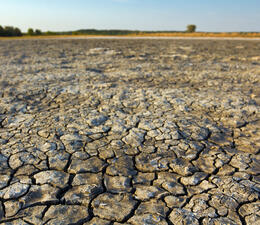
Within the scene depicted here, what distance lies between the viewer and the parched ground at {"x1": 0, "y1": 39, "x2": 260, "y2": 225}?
1544 mm

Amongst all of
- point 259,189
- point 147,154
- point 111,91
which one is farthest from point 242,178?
point 111,91

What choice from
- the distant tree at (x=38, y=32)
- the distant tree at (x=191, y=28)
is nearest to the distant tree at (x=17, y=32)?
the distant tree at (x=38, y=32)

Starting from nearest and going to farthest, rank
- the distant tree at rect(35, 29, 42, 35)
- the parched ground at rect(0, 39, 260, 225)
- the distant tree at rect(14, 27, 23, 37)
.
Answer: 1. the parched ground at rect(0, 39, 260, 225)
2. the distant tree at rect(14, 27, 23, 37)
3. the distant tree at rect(35, 29, 42, 35)

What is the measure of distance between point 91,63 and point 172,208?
547 cm

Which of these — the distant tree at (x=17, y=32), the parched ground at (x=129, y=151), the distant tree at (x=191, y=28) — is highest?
the distant tree at (x=191, y=28)

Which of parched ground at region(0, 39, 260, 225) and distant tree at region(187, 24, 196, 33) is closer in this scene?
parched ground at region(0, 39, 260, 225)

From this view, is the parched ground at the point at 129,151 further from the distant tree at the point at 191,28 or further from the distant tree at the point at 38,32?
the distant tree at the point at 191,28

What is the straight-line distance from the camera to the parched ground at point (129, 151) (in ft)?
5.07

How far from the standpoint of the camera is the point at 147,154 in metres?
2.18

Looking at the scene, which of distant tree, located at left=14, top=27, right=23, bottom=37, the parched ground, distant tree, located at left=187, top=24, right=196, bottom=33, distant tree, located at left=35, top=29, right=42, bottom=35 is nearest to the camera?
the parched ground

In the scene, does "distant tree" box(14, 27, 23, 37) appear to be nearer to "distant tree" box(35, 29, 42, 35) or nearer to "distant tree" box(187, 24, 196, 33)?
"distant tree" box(35, 29, 42, 35)

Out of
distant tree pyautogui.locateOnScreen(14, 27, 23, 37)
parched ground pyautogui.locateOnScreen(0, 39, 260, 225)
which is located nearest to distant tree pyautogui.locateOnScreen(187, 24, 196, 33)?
distant tree pyautogui.locateOnScreen(14, 27, 23, 37)

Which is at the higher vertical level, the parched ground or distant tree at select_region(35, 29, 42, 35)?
distant tree at select_region(35, 29, 42, 35)

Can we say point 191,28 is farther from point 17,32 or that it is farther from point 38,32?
point 17,32
